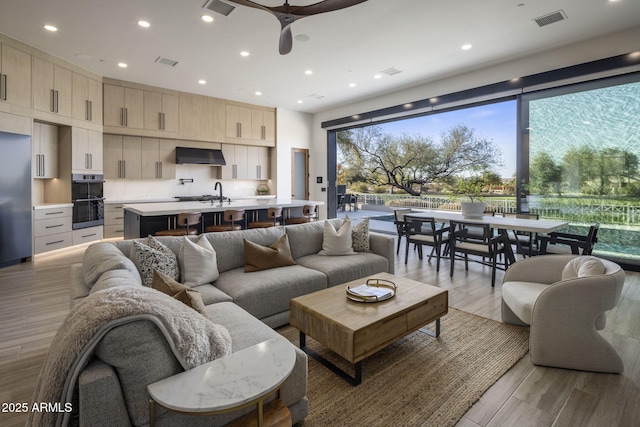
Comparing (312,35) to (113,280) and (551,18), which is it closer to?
(551,18)

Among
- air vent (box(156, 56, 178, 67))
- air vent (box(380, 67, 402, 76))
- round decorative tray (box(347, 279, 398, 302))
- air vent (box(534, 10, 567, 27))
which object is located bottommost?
round decorative tray (box(347, 279, 398, 302))

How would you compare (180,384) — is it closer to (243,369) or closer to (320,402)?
(243,369)

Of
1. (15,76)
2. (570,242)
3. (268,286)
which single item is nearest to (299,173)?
(15,76)

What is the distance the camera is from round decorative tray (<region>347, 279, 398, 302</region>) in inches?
92.2

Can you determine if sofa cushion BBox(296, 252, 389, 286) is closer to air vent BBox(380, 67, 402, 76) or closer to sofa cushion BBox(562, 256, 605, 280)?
sofa cushion BBox(562, 256, 605, 280)

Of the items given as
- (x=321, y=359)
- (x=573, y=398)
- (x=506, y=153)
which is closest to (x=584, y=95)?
(x=506, y=153)

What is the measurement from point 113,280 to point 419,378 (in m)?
1.93

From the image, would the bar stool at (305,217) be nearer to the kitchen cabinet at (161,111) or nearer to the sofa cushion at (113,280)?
the kitchen cabinet at (161,111)

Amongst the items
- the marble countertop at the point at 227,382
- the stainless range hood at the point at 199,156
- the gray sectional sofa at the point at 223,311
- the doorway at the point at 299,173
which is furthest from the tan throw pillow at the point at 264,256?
the doorway at the point at 299,173

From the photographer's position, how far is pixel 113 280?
67.6 inches

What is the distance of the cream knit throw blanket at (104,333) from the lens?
1099mm

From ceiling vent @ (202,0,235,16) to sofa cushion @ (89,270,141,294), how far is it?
3180mm

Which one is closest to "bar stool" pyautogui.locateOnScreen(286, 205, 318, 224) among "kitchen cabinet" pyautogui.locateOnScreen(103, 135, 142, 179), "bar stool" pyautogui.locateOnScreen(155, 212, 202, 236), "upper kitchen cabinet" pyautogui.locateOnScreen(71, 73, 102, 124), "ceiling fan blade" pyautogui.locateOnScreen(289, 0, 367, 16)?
"bar stool" pyautogui.locateOnScreen(155, 212, 202, 236)

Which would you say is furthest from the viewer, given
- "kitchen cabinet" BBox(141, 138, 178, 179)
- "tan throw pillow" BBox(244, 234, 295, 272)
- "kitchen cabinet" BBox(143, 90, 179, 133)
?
"kitchen cabinet" BBox(141, 138, 178, 179)
